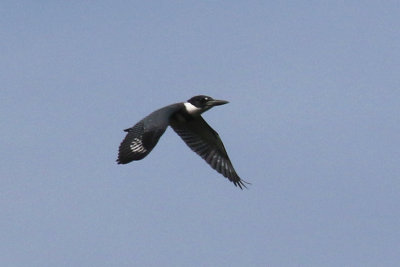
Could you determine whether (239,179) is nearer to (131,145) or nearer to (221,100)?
(221,100)

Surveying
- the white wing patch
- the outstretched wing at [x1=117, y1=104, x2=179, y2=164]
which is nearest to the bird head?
the outstretched wing at [x1=117, y1=104, x2=179, y2=164]

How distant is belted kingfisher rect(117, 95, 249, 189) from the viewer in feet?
110

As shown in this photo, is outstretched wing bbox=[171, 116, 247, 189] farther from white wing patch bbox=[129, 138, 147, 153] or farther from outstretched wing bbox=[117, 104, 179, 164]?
white wing patch bbox=[129, 138, 147, 153]

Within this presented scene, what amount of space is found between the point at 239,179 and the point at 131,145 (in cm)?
855

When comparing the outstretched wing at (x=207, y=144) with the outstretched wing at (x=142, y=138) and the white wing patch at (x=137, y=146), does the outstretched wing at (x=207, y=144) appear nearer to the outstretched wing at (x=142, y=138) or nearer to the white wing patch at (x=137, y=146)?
the outstretched wing at (x=142, y=138)

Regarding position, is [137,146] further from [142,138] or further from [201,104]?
[201,104]

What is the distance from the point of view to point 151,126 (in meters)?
33.1

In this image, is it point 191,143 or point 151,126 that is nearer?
point 151,126

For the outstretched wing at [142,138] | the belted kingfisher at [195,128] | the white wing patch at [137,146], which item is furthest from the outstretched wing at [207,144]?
the white wing patch at [137,146]

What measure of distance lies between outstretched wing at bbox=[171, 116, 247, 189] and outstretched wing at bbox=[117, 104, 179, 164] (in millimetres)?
4570

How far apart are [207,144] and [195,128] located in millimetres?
850

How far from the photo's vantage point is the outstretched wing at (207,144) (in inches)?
1537

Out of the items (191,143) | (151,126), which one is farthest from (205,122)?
(151,126)

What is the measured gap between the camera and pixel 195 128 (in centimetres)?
3909
